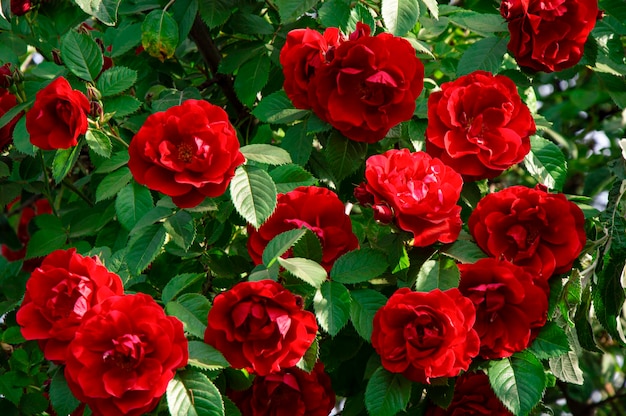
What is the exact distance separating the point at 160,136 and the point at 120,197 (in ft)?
0.96

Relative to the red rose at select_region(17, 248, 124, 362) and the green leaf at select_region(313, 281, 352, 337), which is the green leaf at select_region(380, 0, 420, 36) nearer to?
the green leaf at select_region(313, 281, 352, 337)

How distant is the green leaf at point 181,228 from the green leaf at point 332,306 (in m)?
0.25

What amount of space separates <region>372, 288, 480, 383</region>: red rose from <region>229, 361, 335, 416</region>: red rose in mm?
177

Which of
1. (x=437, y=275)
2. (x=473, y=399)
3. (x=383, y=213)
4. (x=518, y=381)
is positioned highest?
(x=383, y=213)

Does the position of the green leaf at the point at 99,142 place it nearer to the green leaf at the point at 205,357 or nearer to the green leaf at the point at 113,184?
the green leaf at the point at 113,184

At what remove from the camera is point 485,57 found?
1.75 m

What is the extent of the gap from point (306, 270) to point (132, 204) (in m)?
0.46

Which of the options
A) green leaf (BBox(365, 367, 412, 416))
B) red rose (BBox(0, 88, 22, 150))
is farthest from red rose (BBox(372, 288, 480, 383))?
red rose (BBox(0, 88, 22, 150))

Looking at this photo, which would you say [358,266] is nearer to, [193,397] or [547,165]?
[193,397]

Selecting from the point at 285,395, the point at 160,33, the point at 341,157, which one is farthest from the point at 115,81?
the point at 285,395

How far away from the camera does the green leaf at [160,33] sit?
1.89 meters

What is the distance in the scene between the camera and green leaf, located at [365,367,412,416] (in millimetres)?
1354

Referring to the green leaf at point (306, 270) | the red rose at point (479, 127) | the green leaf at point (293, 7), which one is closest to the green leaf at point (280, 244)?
the green leaf at point (306, 270)

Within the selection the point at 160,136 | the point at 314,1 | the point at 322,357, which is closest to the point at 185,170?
the point at 160,136
